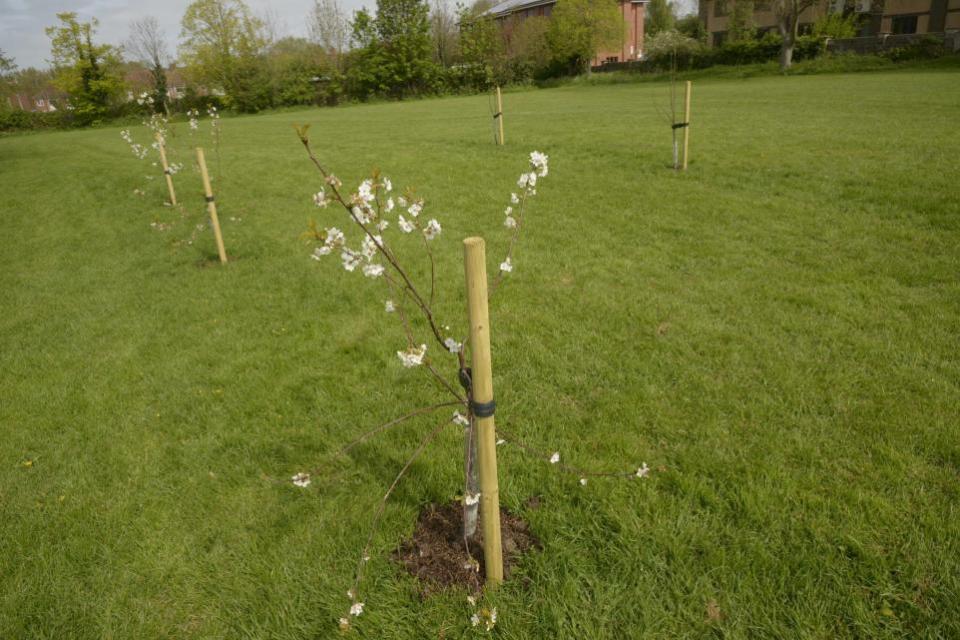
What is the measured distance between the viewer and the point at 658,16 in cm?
5475

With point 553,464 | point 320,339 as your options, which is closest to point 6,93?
point 320,339

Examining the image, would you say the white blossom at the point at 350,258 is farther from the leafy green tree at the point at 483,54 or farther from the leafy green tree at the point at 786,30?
the leafy green tree at the point at 483,54

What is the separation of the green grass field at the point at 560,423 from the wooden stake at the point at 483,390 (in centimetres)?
29

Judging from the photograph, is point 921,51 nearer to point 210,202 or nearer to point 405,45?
point 405,45

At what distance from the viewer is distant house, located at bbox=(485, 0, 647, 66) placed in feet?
165

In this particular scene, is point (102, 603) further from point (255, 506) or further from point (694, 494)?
point (694, 494)

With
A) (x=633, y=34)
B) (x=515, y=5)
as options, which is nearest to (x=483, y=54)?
(x=633, y=34)

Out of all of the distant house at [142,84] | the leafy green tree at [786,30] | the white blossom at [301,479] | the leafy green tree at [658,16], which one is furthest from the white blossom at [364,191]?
the leafy green tree at [658,16]

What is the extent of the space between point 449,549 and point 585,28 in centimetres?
4453

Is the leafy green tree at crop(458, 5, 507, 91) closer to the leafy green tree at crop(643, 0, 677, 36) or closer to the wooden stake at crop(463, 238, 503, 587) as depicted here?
the leafy green tree at crop(643, 0, 677, 36)

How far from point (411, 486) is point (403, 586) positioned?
2.04 ft

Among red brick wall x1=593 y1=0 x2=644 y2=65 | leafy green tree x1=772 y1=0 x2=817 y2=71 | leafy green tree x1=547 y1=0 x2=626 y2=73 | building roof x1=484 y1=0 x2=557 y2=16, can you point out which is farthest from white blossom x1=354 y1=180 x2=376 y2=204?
building roof x1=484 y1=0 x2=557 y2=16

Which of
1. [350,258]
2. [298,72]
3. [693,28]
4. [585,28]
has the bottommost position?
[350,258]

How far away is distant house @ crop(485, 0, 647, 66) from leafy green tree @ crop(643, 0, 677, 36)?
2023 mm
